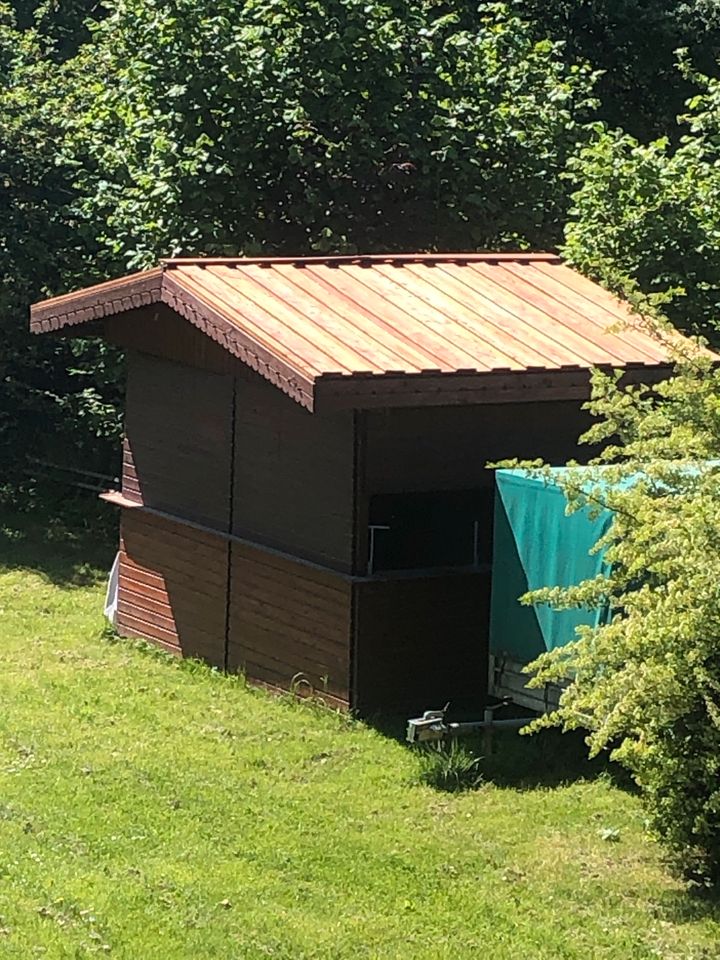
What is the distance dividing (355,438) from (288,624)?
154cm

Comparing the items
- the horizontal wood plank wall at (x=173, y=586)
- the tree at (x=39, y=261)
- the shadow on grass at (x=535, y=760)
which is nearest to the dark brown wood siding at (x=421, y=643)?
the shadow on grass at (x=535, y=760)

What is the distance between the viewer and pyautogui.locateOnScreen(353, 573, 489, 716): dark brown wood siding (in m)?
10.4

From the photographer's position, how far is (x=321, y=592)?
34.8 feet

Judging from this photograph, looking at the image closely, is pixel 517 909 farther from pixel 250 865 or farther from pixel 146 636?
pixel 146 636

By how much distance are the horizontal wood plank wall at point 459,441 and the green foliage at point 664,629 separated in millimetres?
2365

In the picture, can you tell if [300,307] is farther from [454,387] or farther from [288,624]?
[288,624]

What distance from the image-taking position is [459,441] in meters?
10.6

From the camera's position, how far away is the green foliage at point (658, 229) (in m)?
12.2

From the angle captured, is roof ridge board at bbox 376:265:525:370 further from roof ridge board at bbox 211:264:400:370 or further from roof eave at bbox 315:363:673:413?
roof ridge board at bbox 211:264:400:370

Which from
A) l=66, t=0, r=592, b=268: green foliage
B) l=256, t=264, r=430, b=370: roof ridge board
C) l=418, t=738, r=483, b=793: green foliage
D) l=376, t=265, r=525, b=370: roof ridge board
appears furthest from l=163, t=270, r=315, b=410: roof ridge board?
l=66, t=0, r=592, b=268: green foliage

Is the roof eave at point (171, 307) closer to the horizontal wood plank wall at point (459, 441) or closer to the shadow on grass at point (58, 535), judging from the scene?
the horizontal wood plank wall at point (459, 441)

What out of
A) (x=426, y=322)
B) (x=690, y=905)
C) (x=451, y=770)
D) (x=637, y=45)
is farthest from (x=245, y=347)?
(x=637, y=45)

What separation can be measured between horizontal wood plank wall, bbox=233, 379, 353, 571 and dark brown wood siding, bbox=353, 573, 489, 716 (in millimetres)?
426

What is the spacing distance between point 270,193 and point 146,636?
4.68 m
